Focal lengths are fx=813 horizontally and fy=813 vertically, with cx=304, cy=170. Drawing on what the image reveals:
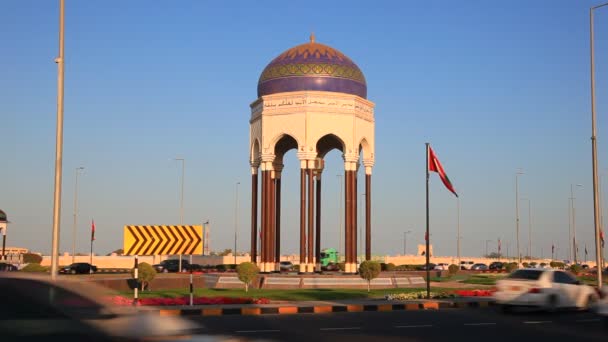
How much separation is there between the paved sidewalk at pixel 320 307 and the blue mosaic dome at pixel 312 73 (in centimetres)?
1675

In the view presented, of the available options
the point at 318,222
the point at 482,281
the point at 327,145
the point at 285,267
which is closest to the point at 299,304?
the point at 318,222

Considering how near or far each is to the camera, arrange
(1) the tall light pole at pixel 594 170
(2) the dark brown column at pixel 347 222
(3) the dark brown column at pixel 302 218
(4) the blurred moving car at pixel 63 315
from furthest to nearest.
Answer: (2) the dark brown column at pixel 347 222 < (3) the dark brown column at pixel 302 218 < (1) the tall light pole at pixel 594 170 < (4) the blurred moving car at pixel 63 315

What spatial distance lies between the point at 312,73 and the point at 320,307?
19.8m

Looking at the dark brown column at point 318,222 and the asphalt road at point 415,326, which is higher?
the dark brown column at point 318,222

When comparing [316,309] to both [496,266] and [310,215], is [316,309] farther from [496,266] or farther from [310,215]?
[496,266]

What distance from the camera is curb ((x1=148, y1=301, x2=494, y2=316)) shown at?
2616 cm

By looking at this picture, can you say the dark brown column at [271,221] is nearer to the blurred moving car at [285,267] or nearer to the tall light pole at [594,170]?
the blurred moving car at [285,267]

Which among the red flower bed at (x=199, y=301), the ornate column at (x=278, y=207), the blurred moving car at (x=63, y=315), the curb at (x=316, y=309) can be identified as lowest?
the curb at (x=316, y=309)

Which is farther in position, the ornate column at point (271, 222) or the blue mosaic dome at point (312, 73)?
the ornate column at point (271, 222)

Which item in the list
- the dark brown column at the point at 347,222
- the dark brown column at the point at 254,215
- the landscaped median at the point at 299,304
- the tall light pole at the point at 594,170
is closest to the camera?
the landscaped median at the point at 299,304

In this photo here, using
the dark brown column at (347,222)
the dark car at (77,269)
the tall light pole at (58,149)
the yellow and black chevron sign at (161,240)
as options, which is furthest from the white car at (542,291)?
the dark car at (77,269)

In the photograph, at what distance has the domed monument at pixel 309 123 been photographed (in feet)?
146

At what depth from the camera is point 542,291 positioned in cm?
2475

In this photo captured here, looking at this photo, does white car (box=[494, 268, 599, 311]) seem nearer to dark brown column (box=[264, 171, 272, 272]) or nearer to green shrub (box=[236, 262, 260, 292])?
green shrub (box=[236, 262, 260, 292])
